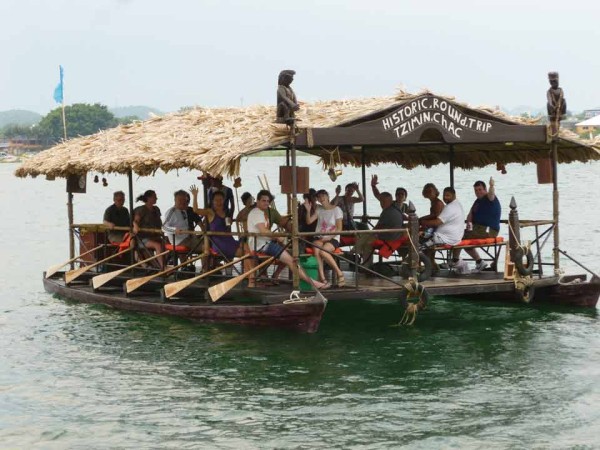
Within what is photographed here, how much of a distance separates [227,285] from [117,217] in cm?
455

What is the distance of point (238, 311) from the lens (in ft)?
51.2

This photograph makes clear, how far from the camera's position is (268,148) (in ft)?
48.8

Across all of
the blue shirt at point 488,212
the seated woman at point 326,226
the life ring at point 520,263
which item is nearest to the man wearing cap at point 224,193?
the seated woman at point 326,226

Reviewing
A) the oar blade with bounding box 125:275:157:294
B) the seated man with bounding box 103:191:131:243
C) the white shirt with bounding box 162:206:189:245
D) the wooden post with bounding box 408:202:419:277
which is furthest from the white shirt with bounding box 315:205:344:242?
the seated man with bounding box 103:191:131:243

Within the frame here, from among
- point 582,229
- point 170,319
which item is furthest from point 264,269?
→ point 582,229

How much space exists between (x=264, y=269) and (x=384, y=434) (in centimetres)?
545

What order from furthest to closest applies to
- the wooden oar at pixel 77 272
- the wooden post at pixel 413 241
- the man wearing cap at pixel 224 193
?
the wooden oar at pixel 77 272 → the man wearing cap at pixel 224 193 → the wooden post at pixel 413 241

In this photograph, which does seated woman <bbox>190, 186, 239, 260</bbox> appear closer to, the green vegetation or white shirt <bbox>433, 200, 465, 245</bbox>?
white shirt <bbox>433, 200, 465, 245</bbox>

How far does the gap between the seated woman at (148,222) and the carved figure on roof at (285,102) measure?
423 cm

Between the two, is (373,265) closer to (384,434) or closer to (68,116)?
(384,434)

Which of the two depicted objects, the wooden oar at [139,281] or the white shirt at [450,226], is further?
the wooden oar at [139,281]

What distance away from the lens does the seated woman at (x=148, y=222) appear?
18453mm

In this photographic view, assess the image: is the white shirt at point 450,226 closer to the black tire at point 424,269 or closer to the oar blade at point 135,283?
the black tire at point 424,269

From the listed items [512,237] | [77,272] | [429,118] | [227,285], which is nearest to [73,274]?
[77,272]
